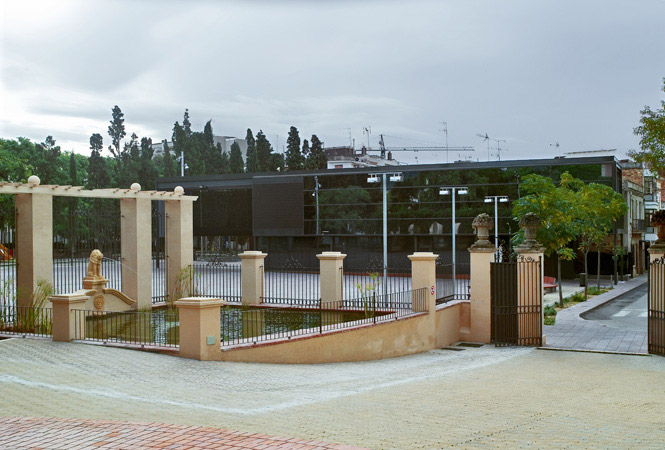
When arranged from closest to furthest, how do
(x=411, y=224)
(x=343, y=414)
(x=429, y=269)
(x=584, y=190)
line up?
(x=343, y=414) < (x=429, y=269) < (x=584, y=190) < (x=411, y=224)

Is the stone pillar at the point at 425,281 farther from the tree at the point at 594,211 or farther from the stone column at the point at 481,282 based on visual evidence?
the tree at the point at 594,211

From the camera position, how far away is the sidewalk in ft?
61.5

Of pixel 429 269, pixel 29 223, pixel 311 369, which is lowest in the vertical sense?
pixel 311 369

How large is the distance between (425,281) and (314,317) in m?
3.65

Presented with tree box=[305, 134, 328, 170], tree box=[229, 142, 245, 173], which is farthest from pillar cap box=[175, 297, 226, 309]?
tree box=[305, 134, 328, 170]

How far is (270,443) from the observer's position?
715 cm

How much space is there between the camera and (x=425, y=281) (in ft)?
62.7

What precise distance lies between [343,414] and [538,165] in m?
38.8

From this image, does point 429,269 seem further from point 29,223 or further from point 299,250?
point 299,250

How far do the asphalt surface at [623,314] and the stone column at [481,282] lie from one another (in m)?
6.27

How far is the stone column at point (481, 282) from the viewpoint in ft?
62.2

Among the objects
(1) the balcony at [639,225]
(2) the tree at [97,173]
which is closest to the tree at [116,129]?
(2) the tree at [97,173]

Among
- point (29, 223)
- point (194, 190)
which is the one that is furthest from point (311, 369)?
point (194, 190)

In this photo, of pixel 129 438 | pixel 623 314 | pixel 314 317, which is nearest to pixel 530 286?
pixel 314 317
